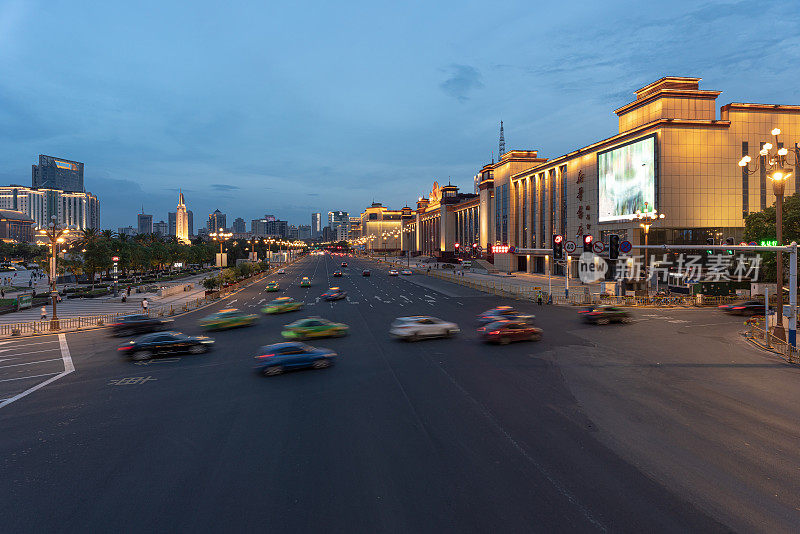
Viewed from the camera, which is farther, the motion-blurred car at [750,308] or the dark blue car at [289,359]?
the motion-blurred car at [750,308]

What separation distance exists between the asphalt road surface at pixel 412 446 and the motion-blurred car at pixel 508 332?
277 centimetres

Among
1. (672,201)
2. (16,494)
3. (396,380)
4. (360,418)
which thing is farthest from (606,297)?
(16,494)

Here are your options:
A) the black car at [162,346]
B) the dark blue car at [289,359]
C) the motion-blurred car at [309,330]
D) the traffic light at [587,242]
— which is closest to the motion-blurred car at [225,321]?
the motion-blurred car at [309,330]

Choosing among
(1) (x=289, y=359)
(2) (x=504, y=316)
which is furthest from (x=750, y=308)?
(1) (x=289, y=359)

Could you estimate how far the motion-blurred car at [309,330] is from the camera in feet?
81.2

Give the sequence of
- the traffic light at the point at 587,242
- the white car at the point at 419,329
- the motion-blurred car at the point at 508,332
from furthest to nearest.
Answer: the white car at the point at 419,329 < the motion-blurred car at the point at 508,332 < the traffic light at the point at 587,242

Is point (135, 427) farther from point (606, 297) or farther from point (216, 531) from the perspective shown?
point (606, 297)

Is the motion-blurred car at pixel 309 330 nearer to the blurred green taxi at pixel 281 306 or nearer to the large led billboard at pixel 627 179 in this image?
the blurred green taxi at pixel 281 306

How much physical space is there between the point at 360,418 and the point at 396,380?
4046mm

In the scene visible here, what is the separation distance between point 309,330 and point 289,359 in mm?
6874

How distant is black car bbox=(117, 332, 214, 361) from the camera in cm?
2098

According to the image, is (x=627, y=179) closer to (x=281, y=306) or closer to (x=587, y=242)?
(x=587, y=242)

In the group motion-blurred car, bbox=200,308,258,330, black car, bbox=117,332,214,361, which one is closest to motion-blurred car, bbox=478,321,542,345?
black car, bbox=117,332,214,361

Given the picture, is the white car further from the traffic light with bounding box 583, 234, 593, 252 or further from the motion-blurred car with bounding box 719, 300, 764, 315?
the motion-blurred car with bounding box 719, 300, 764, 315
